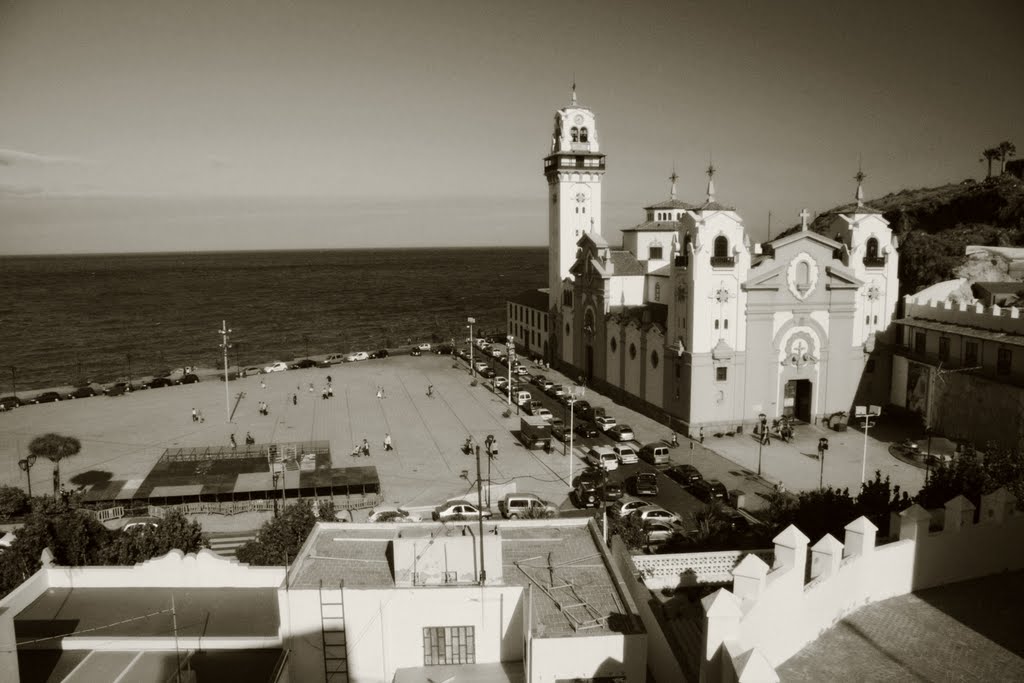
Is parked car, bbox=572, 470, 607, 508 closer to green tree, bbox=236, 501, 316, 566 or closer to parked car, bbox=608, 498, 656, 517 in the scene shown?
parked car, bbox=608, 498, 656, 517

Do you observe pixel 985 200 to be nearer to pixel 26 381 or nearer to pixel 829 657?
pixel 829 657

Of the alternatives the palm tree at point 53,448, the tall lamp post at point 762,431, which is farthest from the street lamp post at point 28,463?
the tall lamp post at point 762,431

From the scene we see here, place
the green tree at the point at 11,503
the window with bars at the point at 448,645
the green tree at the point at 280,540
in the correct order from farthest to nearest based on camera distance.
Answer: the green tree at the point at 11,503
the green tree at the point at 280,540
the window with bars at the point at 448,645

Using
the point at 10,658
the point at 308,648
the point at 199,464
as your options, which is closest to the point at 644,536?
the point at 308,648

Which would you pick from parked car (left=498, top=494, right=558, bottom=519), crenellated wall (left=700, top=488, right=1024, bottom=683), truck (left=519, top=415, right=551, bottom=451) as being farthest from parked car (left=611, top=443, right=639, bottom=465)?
crenellated wall (left=700, top=488, right=1024, bottom=683)

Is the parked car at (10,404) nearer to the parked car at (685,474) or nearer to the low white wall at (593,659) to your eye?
the parked car at (685,474)
